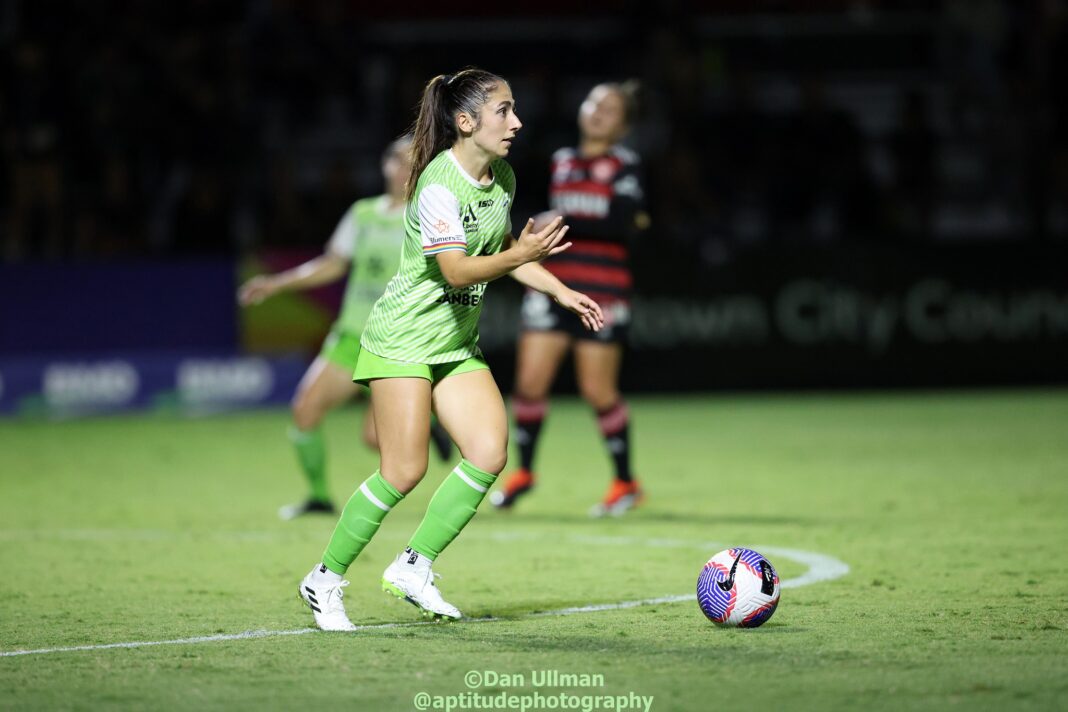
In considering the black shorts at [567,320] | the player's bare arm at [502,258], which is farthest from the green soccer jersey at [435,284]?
the black shorts at [567,320]

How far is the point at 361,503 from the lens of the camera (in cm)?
624

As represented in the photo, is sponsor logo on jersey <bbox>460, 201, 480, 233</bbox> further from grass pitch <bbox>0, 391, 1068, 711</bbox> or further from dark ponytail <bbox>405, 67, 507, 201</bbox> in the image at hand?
grass pitch <bbox>0, 391, 1068, 711</bbox>

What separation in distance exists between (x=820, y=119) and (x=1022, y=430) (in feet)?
18.4

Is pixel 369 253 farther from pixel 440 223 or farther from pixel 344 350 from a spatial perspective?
pixel 440 223

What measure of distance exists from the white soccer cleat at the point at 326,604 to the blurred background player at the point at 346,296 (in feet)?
11.2

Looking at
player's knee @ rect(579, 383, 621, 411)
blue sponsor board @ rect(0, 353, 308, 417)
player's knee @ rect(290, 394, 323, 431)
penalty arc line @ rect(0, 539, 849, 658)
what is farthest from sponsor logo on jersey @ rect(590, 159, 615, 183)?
blue sponsor board @ rect(0, 353, 308, 417)

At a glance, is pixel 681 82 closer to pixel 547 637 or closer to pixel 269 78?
pixel 269 78

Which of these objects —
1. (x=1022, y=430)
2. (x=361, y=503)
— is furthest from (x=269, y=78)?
(x=361, y=503)

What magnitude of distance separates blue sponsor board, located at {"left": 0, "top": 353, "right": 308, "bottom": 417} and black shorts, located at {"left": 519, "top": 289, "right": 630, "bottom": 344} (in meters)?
7.13

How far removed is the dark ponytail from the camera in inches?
244

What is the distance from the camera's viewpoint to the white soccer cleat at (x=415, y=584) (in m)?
6.31

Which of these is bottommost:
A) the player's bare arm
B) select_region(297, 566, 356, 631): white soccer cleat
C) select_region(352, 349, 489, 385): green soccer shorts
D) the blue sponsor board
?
the blue sponsor board

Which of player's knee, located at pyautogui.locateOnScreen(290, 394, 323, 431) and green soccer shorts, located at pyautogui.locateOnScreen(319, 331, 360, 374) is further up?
green soccer shorts, located at pyautogui.locateOnScreen(319, 331, 360, 374)

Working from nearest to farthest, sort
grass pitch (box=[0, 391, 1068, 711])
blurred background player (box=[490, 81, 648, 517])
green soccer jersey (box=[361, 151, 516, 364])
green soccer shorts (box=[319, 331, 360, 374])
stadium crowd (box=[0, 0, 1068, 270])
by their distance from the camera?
grass pitch (box=[0, 391, 1068, 711]) → green soccer jersey (box=[361, 151, 516, 364]) → green soccer shorts (box=[319, 331, 360, 374]) → blurred background player (box=[490, 81, 648, 517]) → stadium crowd (box=[0, 0, 1068, 270])
